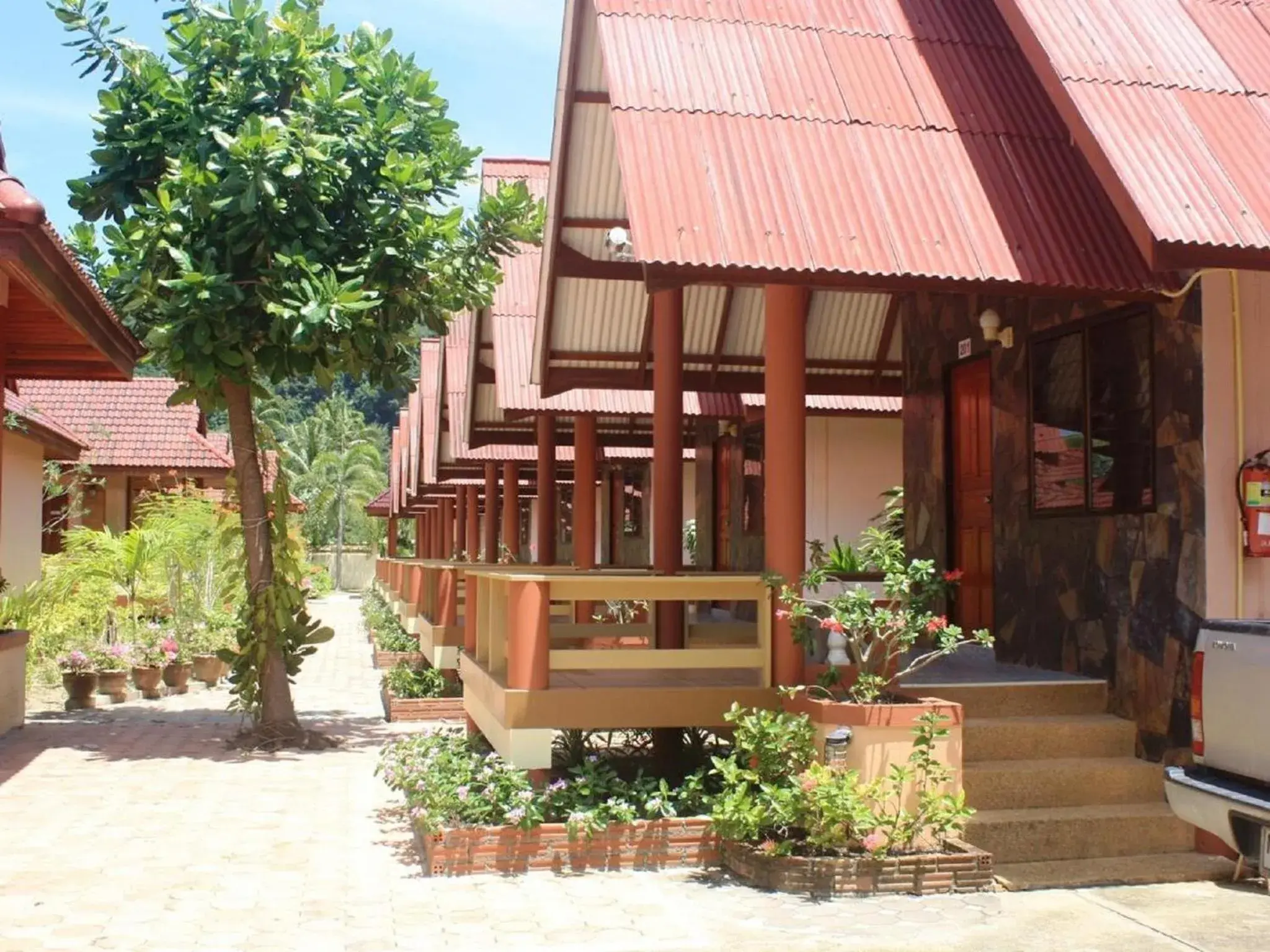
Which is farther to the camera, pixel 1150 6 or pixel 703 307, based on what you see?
pixel 703 307

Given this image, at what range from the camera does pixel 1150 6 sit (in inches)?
379

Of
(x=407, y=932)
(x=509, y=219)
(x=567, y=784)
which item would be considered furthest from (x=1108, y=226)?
(x=509, y=219)

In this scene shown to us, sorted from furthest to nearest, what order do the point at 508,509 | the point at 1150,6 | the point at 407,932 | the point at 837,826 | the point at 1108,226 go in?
1. the point at 508,509
2. the point at 1150,6
3. the point at 1108,226
4. the point at 837,826
5. the point at 407,932

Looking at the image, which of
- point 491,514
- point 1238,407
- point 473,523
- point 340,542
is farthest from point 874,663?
point 340,542

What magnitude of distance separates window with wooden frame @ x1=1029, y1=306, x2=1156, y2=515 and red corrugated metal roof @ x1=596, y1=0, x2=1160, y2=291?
74cm

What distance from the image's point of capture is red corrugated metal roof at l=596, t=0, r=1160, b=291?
822 cm

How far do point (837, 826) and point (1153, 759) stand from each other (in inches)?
94.1

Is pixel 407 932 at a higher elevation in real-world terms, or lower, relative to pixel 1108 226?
lower

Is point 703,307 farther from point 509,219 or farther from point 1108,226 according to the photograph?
point 1108,226

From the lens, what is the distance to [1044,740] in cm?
877

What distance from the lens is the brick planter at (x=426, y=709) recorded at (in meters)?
15.5

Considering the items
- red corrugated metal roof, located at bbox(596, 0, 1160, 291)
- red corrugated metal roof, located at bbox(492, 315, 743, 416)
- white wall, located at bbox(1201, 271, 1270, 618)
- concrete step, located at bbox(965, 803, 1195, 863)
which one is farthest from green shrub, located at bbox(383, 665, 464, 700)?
white wall, located at bbox(1201, 271, 1270, 618)

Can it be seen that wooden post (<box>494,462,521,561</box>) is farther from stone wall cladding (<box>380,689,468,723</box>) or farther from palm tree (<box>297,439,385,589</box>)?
palm tree (<box>297,439,385,589</box>)

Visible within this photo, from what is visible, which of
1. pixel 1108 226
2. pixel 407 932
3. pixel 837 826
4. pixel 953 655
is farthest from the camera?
pixel 953 655
